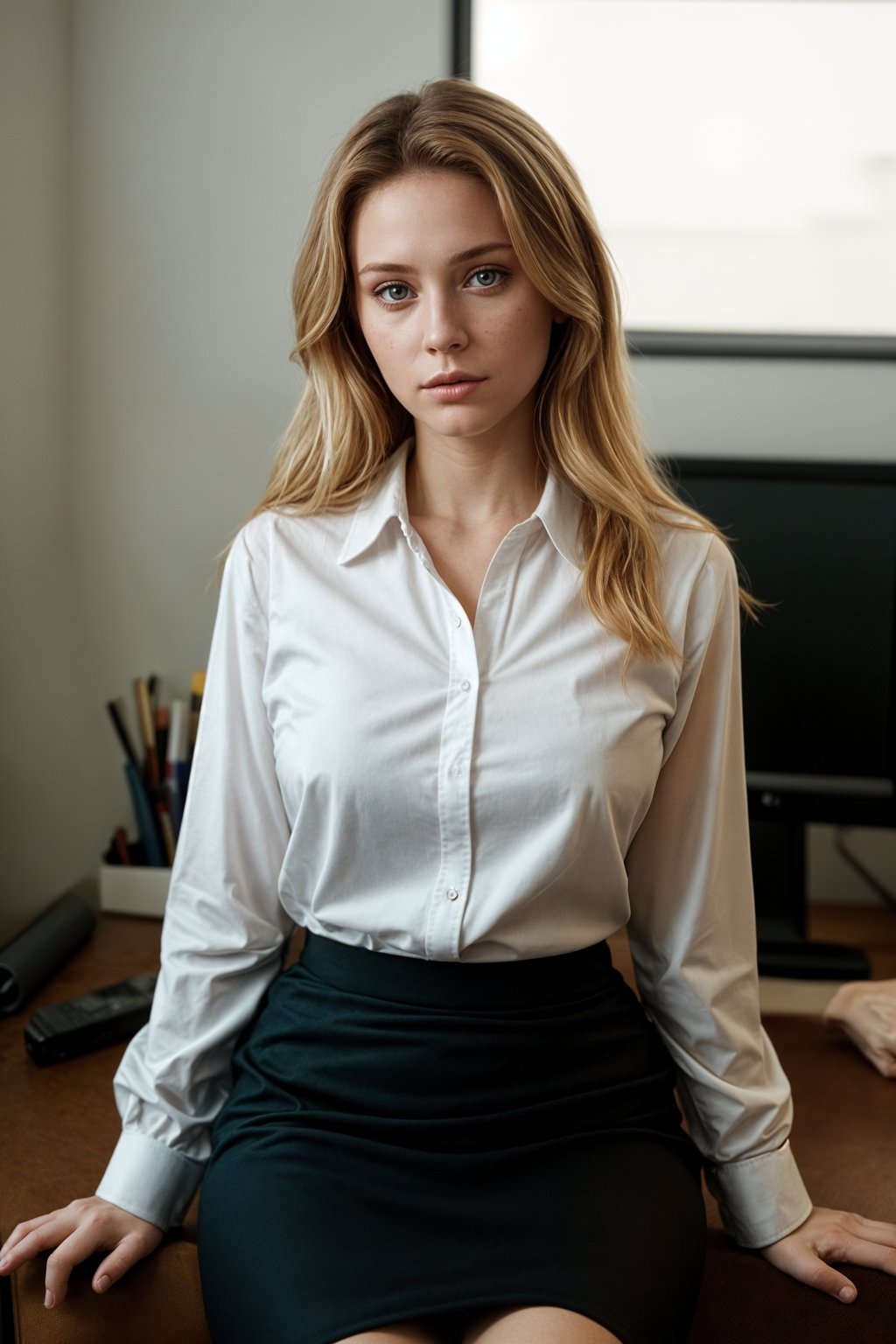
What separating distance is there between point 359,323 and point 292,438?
0.13 meters

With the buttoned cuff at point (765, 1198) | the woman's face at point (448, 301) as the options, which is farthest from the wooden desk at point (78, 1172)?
the woman's face at point (448, 301)

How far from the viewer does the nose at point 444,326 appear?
0.92 m

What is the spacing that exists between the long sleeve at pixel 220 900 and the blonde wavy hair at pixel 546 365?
0.16m

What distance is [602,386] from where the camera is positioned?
3.41 ft

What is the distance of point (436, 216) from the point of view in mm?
924

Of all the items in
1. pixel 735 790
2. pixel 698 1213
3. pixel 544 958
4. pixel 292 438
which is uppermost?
pixel 292 438

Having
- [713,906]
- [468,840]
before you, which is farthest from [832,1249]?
[468,840]

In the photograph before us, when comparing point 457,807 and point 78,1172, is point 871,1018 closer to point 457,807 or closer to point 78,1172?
point 457,807

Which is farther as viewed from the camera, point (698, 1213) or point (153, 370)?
point (153, 370)

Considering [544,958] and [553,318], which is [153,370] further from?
[544,958]

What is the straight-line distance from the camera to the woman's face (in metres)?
0.92

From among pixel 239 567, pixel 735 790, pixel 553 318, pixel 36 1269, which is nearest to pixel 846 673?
pixel 735 790

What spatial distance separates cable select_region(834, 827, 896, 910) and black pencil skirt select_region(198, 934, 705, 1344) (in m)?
0.75

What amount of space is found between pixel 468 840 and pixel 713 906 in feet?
0.72
